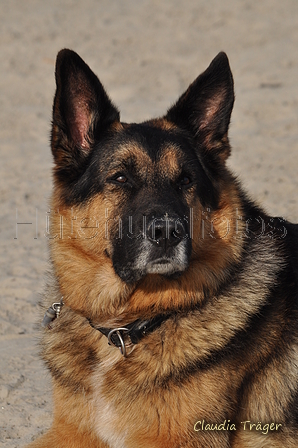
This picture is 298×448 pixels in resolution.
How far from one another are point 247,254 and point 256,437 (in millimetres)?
1191

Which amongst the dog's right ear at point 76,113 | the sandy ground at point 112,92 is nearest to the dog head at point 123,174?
the dog's right ear at point 76,113

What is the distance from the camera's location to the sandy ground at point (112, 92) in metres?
5.41

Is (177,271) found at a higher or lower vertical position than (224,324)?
higher

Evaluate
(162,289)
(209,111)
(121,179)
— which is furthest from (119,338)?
(209,111)

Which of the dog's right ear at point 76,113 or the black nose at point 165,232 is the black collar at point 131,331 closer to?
the black nose at point 165,232

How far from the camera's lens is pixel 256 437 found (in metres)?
3.89

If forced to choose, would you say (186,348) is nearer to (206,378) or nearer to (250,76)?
(206,378)

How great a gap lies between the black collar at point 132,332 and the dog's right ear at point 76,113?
109 centimetres

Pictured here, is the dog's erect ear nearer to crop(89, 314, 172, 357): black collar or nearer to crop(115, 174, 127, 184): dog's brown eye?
crop(115, 174, 127, 184): dog's brown eye

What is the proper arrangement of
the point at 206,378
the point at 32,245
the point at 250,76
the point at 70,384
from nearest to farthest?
1. the point at 206,378
2. the point at 70,384
3. the point at 32,245
4. the point at 250,76

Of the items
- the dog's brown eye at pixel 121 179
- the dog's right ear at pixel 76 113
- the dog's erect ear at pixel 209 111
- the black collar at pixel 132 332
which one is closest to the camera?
the black collar at pixel 132 332

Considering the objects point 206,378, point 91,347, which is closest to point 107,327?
point 91,347

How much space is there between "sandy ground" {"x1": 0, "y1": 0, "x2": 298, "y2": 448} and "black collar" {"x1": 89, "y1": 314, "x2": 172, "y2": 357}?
96cm

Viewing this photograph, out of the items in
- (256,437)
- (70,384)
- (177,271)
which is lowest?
(256,437)
